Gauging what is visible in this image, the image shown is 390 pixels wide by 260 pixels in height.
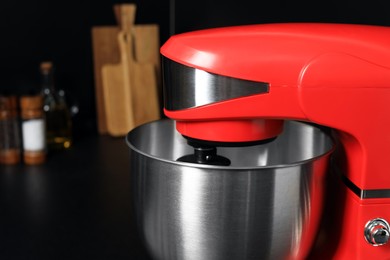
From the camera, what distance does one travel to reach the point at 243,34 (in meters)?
0.75

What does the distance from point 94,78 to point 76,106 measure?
102 mm

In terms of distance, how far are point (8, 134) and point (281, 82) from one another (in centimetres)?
97

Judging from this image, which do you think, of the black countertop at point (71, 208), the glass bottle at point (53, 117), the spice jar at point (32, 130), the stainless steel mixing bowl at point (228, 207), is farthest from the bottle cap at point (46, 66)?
the stainless steel mixing bowl at point (228, 207)

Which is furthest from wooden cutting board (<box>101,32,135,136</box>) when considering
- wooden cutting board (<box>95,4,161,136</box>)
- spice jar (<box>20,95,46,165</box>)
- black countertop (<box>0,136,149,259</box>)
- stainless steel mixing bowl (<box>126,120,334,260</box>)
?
stainless steel mixing bowl (<box>126,120,334,260</box>)

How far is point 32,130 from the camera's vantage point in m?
1.49

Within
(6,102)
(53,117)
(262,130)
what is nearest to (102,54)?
(53,117)

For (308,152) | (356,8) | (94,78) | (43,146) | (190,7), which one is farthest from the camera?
(94,78)

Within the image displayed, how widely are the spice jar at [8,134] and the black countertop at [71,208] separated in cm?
3

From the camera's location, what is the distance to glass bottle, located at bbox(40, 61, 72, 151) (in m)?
1.61

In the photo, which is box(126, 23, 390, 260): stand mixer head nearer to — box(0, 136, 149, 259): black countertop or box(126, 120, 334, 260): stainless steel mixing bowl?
box(126, 120, 334, 260): stainless steel mixing bowl

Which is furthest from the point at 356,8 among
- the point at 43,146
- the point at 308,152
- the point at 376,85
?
the point at 43,146

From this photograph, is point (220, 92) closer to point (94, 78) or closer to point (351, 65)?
point (351, 65)

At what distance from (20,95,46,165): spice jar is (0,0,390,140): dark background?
6cm

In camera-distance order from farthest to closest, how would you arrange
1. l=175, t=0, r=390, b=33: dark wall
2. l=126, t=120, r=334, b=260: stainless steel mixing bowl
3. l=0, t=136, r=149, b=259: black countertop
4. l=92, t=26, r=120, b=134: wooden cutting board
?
1. l=92, t=26, r=120, b=134: wooden cutting board
2. l=175, t=0, r=390, b=33: dark wall
3. l=0, t=136, r=149, b=259: black countertop
4. l=126, t=120, r=334, b=260: stainless steel mixing bowl
